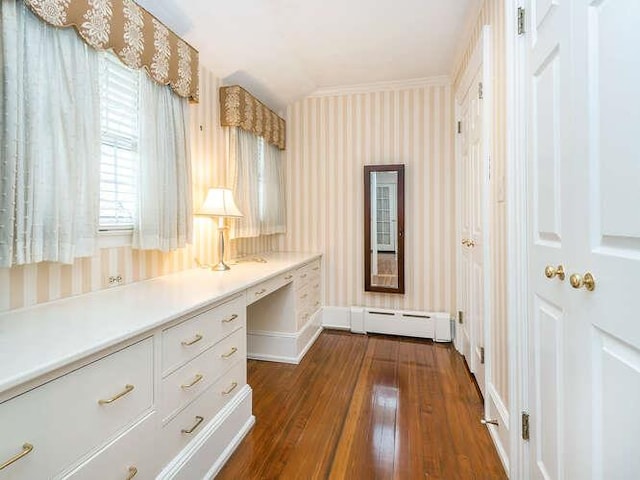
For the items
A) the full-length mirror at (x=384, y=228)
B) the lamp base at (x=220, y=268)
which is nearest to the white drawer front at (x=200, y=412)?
the lamp base at (x=220, y=268)

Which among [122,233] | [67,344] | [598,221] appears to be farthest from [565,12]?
[122,233]

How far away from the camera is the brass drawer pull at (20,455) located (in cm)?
71

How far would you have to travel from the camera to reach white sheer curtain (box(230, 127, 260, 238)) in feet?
8.81

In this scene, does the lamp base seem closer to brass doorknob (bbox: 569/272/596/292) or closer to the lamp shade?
the lamp shade

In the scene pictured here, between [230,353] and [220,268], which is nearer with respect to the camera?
[230,353]

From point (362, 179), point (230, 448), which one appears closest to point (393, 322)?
point (362, 179)

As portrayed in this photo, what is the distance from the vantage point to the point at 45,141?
1.22 metres

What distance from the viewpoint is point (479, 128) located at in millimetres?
2111

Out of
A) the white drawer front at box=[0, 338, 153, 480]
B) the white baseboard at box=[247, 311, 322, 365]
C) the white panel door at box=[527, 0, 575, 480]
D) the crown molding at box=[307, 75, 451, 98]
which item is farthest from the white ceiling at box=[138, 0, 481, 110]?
the white baseboard at box=[247, 311, 322, 365]

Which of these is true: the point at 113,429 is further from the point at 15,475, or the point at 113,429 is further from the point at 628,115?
the point at 628,115

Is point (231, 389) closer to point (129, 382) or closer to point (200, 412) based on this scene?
point (200, 412)

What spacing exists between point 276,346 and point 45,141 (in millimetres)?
2027

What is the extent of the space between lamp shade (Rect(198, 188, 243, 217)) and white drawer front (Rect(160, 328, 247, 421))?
0.84 meters

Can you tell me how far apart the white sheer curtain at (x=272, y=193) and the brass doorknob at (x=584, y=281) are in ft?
8.38
